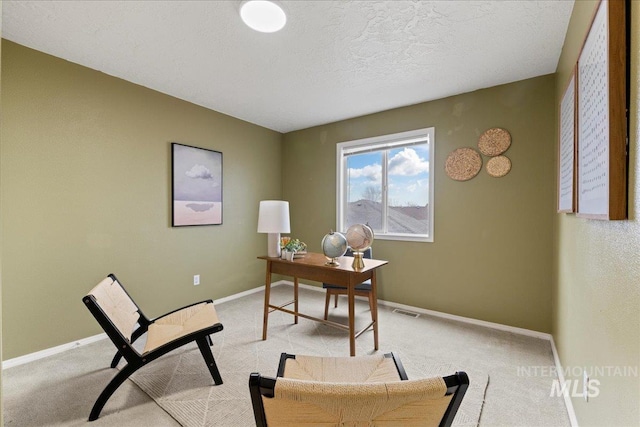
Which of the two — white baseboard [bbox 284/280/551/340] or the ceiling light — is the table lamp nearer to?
the ceiling light

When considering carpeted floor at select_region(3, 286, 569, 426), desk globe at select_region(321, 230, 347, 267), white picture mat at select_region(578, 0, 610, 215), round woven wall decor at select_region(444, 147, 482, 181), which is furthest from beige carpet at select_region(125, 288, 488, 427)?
round woven wall decor at select_region(444, 147, 482, 181)

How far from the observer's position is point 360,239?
236cm

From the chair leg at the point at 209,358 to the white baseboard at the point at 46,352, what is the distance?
150 cm

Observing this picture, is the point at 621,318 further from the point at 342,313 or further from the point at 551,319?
the point at 342,313

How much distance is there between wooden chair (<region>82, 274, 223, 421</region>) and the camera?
1.73 metres

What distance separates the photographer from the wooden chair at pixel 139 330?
1.73 meters

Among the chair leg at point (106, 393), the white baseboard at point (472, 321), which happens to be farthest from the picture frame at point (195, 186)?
the white baseboard at point (472, 321)

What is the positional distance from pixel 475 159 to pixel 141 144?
355 cm

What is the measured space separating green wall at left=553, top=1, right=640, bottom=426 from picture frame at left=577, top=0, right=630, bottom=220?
30 mm

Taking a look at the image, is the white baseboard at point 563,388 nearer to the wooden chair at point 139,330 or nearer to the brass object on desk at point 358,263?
the brass object on desk at point 358,263

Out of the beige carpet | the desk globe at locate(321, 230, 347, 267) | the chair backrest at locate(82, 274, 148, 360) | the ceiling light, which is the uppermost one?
the ceiling light

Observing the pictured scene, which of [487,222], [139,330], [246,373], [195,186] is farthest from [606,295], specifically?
[195,186]

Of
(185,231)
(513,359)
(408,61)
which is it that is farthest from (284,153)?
(513,359)

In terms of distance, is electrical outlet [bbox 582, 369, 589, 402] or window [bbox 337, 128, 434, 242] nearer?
electrical outlet [bbox 582, 369, 589, 402]
